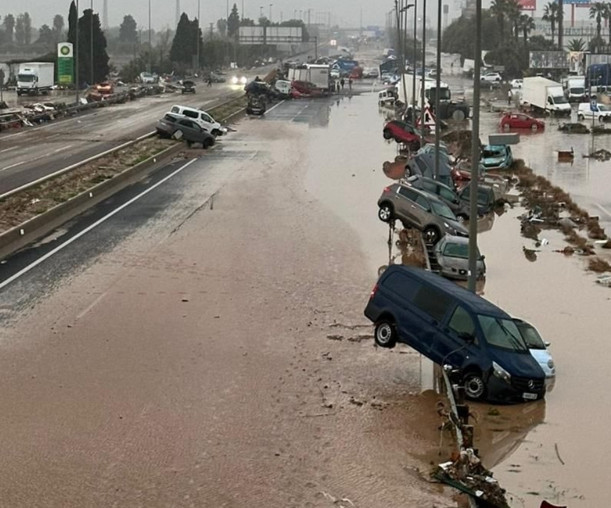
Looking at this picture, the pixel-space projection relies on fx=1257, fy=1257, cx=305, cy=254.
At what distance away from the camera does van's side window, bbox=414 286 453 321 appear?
19173 mm

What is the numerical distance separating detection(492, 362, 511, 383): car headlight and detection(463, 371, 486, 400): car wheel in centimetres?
23

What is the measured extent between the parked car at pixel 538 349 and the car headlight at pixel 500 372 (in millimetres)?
1360

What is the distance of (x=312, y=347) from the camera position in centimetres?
2139

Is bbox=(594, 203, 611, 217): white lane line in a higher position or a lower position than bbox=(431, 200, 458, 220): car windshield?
lower

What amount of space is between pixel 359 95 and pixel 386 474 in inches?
3998

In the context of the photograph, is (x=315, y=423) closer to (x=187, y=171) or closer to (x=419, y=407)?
(x=419, y=407)

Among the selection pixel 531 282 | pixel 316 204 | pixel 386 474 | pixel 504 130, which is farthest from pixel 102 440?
pixel 504 130

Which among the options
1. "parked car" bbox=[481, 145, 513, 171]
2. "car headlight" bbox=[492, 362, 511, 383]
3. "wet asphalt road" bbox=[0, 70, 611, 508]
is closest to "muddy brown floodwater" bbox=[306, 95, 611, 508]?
"wet asphalt road" bbox=[0, 70, 611, 508]

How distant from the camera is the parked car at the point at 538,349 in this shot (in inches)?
773

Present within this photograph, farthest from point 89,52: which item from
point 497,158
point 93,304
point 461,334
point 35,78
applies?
point 461,334

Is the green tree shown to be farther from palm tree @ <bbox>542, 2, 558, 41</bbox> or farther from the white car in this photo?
palm tree @ <bbox>542, 2, 558, 41</bbox>

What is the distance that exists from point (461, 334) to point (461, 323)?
19 cm

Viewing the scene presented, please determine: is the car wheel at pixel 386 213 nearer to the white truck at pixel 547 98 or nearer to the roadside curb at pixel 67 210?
the roadside curb at pixel 67 210

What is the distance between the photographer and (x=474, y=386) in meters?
18.3
